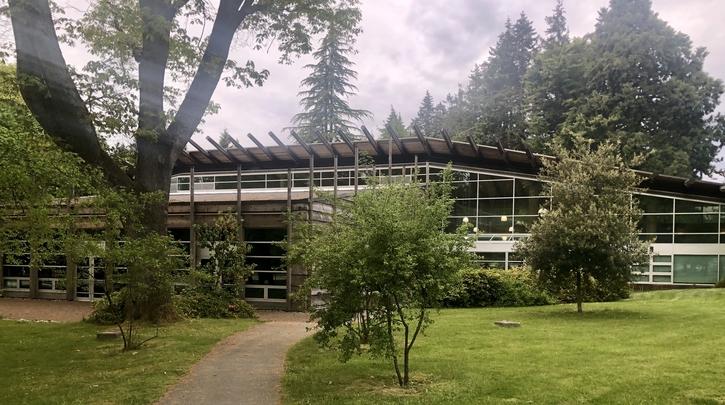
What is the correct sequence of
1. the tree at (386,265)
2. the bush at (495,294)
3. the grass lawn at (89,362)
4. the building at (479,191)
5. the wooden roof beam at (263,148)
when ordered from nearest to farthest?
the tree at (386,265)
the grass lawn at (89,362)
the bush at (495,294)
the wooden roof beam at (263,148)
the building at (479,191)

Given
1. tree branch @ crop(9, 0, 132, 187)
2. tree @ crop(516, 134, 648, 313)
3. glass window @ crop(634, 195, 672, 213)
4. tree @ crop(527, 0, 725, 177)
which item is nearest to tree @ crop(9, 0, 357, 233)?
tree branch @ crop(9, 0, 132, 187)

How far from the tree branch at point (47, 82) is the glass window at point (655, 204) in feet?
72.6

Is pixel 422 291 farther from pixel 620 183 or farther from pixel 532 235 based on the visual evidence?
pixel 620 183

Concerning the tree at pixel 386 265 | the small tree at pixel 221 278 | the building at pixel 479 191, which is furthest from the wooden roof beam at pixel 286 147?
the tree at pixel 386 265

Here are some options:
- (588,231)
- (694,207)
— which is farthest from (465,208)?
(588,231)

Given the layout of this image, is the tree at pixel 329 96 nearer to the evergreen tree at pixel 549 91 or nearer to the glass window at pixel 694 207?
the evergreen tree at pixel 549 91

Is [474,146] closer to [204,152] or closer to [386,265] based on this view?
[204,152]

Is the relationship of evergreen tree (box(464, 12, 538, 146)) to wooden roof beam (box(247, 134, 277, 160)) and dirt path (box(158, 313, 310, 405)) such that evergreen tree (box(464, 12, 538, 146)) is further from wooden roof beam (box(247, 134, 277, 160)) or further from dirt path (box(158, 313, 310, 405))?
dirt path (box(158, 313, 310, 405))

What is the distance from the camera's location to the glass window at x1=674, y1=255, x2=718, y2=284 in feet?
81.4

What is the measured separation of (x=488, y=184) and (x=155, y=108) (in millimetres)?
16543

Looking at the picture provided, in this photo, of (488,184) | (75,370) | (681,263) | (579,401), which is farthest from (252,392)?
(681,263)

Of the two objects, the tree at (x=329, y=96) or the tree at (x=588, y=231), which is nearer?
the tree at (x=588, y=231)

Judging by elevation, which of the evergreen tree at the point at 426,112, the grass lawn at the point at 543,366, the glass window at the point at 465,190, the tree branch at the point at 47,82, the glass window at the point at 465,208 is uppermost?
the evergreen tree at the point at 426,112

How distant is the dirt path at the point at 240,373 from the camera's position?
748 cm
